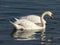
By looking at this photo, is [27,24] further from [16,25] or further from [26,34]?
[26,34]

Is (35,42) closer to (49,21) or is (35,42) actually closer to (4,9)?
(49,21)

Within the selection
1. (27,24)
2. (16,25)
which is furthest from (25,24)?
(16,25)

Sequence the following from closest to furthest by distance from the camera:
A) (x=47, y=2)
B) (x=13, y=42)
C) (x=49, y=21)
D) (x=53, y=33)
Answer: (x=13, y=42)
(x=53, y=33)
(x=49, y=21)
(x=47, y=2)

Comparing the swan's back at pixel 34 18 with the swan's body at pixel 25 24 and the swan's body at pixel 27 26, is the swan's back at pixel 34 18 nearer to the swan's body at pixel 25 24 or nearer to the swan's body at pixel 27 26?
the swan's body at pixel 27 26

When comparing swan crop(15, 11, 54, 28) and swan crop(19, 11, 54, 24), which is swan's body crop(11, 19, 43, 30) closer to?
swan crop(15, 11, 54, 28)

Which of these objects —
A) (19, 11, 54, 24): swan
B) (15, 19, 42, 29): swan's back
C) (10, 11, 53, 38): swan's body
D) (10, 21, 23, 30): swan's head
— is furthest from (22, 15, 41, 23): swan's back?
(10, 21, 23, 30): swan's head

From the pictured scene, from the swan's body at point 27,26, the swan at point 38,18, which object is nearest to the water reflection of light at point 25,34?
the swan's body at point 27,26

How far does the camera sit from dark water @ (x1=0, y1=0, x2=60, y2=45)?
55.9 feet

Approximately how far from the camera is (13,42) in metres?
16.7

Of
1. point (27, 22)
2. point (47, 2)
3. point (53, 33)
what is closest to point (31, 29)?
point (27, 22)

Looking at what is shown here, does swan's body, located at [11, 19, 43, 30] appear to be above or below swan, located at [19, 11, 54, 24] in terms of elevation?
below

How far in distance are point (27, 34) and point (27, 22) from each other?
1178 mm

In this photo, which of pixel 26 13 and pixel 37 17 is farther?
pixel 26 13

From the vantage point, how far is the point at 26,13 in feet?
74.3
